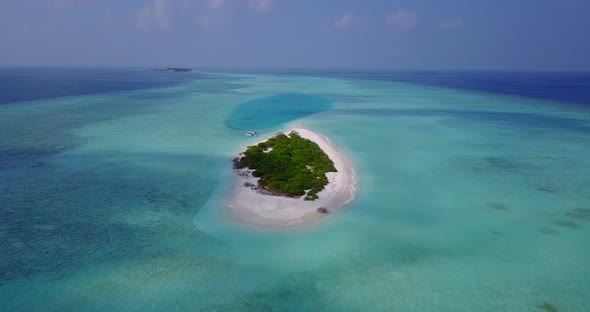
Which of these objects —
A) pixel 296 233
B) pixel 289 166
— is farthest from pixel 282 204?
pixel 289 166

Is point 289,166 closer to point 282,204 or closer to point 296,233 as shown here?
point 282,204

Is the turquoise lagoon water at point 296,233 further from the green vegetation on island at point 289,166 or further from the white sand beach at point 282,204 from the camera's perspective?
the green vegetation on island at point 289,166

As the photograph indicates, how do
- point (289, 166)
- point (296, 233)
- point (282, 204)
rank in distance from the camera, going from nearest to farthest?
1. point (296, 233)
2. point (282, 204)
3. point (289, 166)

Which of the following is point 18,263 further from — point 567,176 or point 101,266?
point 567,176

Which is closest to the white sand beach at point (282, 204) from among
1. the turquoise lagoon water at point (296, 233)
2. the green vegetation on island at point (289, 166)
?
the green vegetation on island at point (289, 166)

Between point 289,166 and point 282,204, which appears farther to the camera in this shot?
point 289,166

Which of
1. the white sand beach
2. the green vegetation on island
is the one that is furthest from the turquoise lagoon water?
the green vegetation on island
